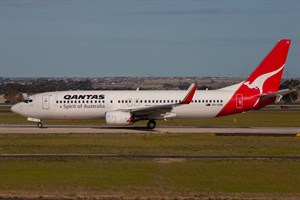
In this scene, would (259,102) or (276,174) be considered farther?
(259,102)

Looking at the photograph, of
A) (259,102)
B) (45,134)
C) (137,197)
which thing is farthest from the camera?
(259,102)

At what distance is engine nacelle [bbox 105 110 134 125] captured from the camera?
1809 inches

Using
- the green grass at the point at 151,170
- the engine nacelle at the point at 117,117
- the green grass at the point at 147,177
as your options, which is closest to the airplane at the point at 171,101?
the engine nacelle at the point at 117,117

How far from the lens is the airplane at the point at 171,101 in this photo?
157ft

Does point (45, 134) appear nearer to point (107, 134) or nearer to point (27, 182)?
point (107, 134)

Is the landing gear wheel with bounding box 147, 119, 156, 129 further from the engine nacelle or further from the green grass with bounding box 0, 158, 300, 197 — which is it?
the green grass with bounding box 0, 158, 300, 197

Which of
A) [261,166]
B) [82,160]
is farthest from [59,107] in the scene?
[261,166]

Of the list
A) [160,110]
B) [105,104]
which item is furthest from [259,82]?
[105,104]

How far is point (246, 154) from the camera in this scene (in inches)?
1175

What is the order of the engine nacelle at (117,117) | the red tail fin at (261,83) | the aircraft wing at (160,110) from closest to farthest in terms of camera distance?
the aircraft wing at (160,110)
the engine nacelle at (117,117)
the red tail fin at (261,83)

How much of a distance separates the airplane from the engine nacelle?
95 cm

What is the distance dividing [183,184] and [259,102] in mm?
28072

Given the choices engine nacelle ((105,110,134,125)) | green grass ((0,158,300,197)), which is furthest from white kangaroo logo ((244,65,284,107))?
green grass ((0,158,300,197))

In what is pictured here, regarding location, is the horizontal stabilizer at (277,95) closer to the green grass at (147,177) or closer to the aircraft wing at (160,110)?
the aircraft wing at (160,110)
